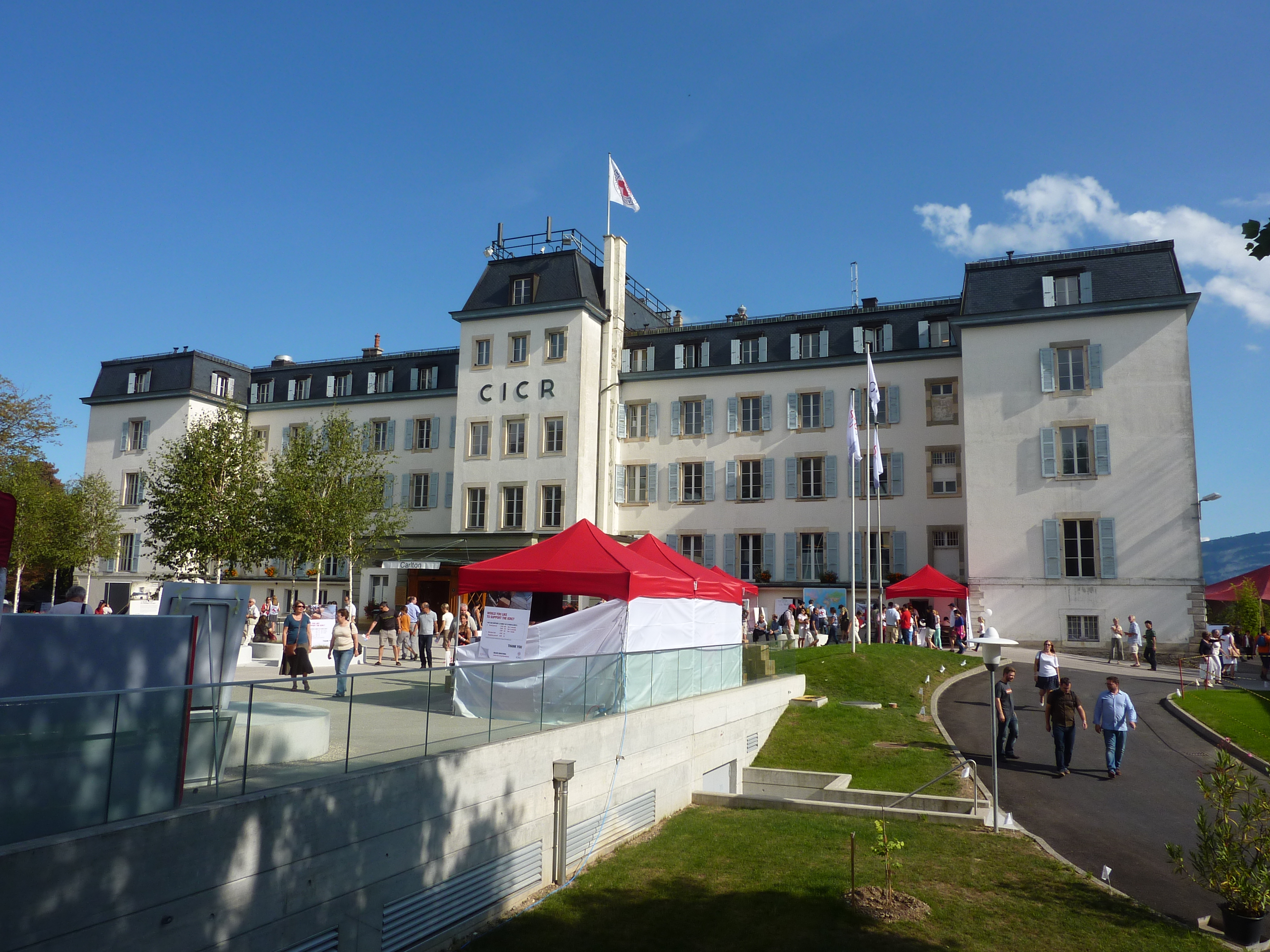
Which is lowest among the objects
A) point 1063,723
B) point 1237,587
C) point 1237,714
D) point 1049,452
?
point 1237,714

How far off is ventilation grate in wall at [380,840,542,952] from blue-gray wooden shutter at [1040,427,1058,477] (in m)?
27.6

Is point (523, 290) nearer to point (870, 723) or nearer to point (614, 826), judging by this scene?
point (870, 723)

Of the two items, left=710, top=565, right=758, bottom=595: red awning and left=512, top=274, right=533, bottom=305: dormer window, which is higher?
left=512, top=274, right=533, bottom=305: dormer window

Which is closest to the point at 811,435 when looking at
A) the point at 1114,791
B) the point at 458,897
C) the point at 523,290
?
the point at 523,290

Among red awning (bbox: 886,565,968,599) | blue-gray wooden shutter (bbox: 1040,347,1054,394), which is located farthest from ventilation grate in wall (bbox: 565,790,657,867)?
blue-gray wooden shutter (bbox: 1040,347,1054,394)

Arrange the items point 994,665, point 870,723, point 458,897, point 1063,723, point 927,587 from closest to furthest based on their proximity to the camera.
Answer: point 458,897, point 994,665, point 1063,723, point 870,723, point 927,587

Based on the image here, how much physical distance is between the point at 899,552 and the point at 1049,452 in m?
6.52

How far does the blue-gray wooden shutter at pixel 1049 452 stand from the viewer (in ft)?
109

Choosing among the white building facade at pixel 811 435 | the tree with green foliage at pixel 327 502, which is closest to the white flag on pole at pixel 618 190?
the white building facade at pixel 811 435

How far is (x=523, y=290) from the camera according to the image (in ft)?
128

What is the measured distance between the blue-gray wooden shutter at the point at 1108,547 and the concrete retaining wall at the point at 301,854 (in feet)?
82.0

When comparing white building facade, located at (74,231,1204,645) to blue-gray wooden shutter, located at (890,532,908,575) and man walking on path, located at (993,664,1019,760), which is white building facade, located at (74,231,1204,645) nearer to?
blue-gray wooden shutter, located at (890,532,908,575)

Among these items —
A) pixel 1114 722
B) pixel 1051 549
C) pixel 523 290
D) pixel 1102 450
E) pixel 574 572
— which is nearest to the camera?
pixel 574 572

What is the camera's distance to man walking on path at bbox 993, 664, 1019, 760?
1678 centimetres
